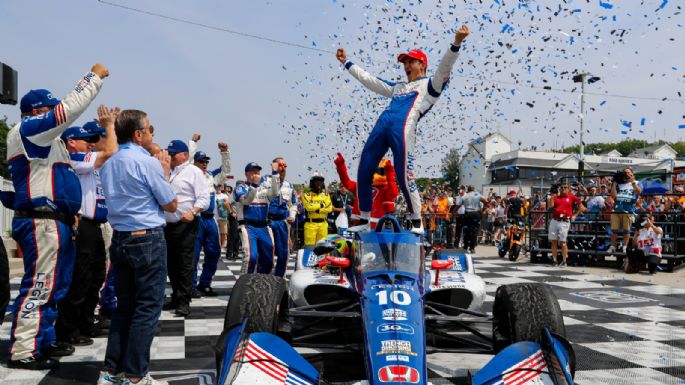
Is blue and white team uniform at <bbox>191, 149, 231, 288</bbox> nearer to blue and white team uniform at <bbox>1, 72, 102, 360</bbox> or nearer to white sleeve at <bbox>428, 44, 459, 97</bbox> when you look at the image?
blue and white team uniform at <bbox>1, 72, 102, 360</bbox>

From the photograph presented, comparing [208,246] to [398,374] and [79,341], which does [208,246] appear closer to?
[79,341]

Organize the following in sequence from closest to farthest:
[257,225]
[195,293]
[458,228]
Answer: [257,225] → [195,293] → [458,228]

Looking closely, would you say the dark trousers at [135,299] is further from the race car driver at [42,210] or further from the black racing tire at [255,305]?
the race car driver at [42,210]

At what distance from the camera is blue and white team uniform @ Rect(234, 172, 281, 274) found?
6461mm

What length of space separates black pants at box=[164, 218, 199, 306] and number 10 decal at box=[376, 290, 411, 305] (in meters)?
3.31

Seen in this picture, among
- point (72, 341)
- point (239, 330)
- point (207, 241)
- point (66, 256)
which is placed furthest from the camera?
point (207, 241)

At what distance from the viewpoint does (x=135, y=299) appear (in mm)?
3260

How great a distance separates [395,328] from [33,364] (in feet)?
8.08

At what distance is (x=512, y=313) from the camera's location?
125 inches

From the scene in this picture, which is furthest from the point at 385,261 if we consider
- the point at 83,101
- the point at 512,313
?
the point at 83,101

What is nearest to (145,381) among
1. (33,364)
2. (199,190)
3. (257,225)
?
(33,364)

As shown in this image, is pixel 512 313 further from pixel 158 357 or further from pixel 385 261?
pixel 158 357

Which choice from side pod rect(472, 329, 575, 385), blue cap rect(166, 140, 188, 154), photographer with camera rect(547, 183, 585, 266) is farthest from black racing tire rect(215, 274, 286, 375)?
photographer with camera rect(547, 183, 585, 266)

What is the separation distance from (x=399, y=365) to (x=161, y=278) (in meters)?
1.61
